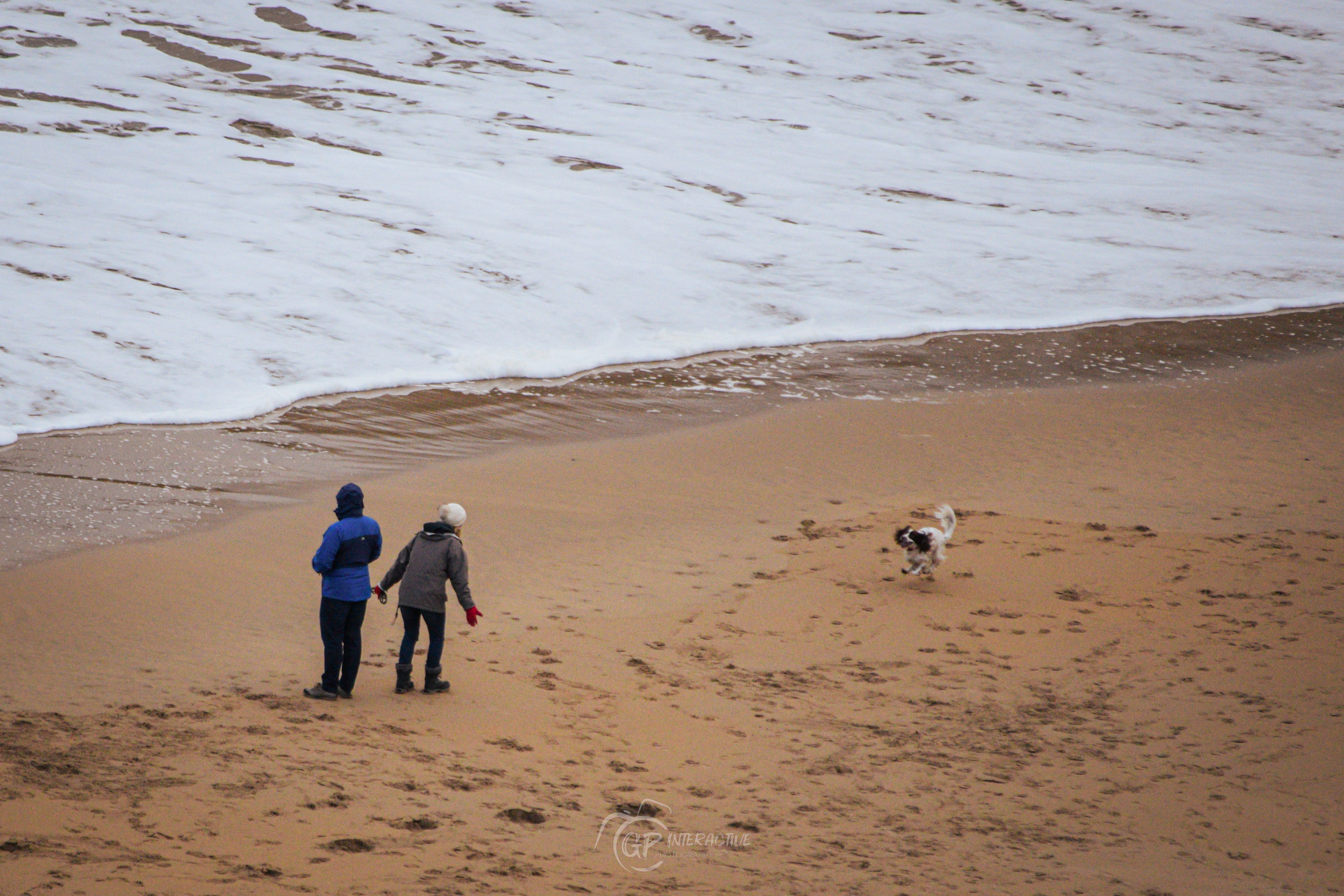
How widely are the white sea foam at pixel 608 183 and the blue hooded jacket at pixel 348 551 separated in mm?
6164

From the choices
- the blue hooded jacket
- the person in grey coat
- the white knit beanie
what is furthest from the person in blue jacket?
the white knit beanie

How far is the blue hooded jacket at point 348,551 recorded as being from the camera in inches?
264

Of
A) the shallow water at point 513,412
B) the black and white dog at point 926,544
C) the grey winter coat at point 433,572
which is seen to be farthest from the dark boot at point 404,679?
the black and white dog at point 926,544

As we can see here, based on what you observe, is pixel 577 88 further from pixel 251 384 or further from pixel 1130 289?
pixel 251 384

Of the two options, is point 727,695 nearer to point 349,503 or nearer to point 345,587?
point 345,587

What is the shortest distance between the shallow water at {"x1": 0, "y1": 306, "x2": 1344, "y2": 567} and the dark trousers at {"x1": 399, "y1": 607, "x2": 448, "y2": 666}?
11.2 ft

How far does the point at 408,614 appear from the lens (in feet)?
23.4

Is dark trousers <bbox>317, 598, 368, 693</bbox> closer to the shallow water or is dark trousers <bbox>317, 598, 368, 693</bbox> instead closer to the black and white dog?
the shallow water

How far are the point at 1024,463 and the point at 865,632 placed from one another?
5129mm

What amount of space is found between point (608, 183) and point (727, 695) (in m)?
17.4

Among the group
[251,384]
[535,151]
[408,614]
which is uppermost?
[535,151]

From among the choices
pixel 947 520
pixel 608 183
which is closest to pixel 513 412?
pixel 947 520

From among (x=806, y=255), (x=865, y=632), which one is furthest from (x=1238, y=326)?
(x=865, y=632)

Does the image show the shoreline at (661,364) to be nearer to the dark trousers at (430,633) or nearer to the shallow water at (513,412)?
the shallow water at (513,412)
